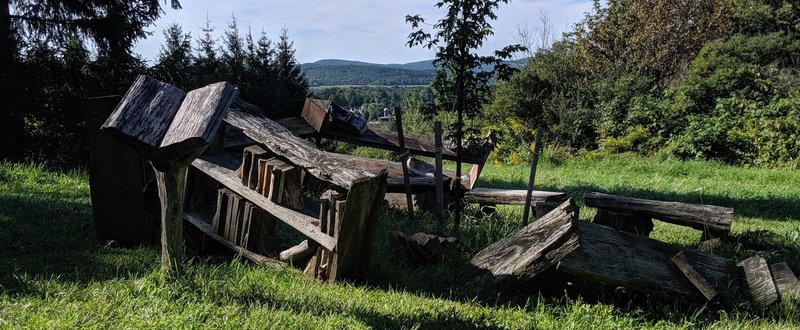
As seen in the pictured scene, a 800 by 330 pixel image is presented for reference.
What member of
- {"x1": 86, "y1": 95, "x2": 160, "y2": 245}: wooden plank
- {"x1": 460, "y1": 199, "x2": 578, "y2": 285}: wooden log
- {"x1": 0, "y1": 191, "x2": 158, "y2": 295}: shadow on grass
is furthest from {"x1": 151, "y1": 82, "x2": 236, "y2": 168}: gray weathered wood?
{"x1": 460, "y1": 199, "x2": 578, "y2": 285}: wooden log

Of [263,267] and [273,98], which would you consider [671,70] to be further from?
[263,267]

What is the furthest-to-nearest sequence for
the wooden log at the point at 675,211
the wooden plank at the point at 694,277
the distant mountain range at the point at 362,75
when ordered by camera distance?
the distant mountain range at the point at 362,75 < the wooden log at the point at 675,211 < the wooden plank at the point at 694,277

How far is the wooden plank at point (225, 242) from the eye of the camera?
14.8ft

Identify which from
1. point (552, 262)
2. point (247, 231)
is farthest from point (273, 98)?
point (552, 262)

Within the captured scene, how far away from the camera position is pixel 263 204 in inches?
175

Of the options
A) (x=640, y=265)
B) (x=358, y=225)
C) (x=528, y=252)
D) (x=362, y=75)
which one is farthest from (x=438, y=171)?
(x=362, y=75)

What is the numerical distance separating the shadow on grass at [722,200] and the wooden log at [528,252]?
514cm

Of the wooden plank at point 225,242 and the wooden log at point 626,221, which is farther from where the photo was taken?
the wooden log at point 626,221

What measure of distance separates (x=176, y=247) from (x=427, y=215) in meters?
3.69

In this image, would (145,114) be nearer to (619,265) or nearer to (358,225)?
(358,225)

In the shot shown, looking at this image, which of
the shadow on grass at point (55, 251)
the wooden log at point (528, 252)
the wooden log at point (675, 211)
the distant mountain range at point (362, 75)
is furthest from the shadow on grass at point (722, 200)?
the distant mountain range at point (362, 75)

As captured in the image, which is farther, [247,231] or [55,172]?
[55,172]

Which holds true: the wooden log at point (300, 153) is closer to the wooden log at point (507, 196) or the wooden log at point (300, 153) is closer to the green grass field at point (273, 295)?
the green grass field at point (273, 295)

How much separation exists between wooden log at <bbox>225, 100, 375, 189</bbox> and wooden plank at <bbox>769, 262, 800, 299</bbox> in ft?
10.2
